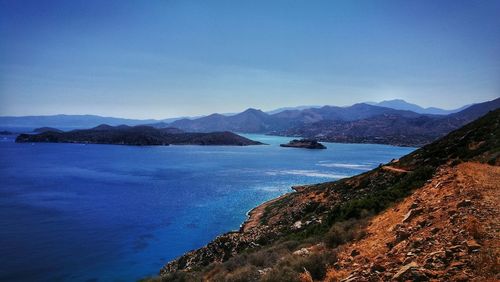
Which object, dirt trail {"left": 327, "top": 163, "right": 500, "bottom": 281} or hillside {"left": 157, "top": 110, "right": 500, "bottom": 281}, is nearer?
dirt trail {"left": 327, "top": 163, "right": 500, "bottom": 281}

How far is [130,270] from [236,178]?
6913 centimetres

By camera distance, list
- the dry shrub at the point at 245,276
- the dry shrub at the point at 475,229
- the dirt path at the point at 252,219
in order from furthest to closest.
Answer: the dirt path at the point at 252,219
the dry shrub at the point at 245,276
the dry shrub at the point at 475,229

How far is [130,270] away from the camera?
1388 inches

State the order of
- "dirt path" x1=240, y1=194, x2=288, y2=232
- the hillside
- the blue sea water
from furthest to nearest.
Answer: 1. "dirt path" x1=240, y1=194, x2=288, y2=232
2. the blue sea water
3. the hillside

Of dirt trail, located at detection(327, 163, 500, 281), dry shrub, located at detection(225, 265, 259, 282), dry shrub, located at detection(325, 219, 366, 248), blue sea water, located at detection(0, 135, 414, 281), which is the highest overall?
dirt trail, located at detection(327, 163, 500, 281)

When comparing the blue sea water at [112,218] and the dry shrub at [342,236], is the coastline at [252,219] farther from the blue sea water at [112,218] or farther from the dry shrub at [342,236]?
the dry shrub at [342,236]

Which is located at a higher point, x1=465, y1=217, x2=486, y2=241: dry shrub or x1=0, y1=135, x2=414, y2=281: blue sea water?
x1=465, y1=217, x2=486, y2=241: dry shrub

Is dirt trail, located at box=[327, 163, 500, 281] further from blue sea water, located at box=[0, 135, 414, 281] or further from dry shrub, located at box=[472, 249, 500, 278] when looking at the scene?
blue sea water, located at box=[0, 135, 414, 281]

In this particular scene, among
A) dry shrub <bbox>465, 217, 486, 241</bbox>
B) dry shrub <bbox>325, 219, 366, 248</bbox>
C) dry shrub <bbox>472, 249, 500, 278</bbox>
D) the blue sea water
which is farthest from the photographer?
the blue sea water

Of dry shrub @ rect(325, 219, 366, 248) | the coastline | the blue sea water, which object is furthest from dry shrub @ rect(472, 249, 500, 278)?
the coastline

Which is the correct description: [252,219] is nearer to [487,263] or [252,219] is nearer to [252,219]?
[252,219]

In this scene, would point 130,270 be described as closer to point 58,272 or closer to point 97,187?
point 58,272

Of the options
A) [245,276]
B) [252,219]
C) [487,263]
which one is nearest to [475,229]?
[487,263]

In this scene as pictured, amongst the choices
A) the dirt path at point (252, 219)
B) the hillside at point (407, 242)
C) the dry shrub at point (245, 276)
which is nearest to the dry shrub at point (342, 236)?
the hillside at point (407, 242)
